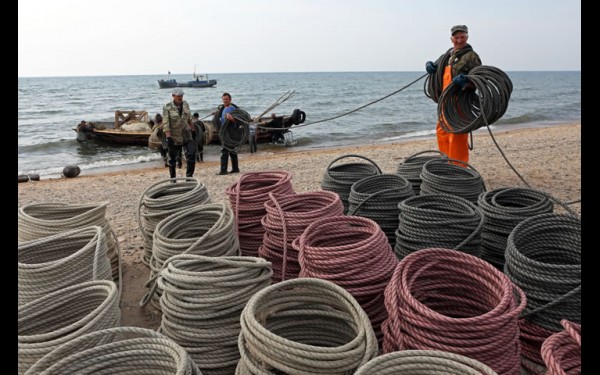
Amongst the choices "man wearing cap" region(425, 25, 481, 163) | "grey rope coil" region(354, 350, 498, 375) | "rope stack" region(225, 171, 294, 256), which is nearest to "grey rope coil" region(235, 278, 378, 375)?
"grey rope coil" region(354, 350, 498, 375)

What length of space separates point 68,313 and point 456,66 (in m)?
5.89

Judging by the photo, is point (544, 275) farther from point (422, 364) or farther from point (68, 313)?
point (68, 313)

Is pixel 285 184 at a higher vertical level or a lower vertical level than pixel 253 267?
higher

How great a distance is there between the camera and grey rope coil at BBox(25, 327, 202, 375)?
207cm

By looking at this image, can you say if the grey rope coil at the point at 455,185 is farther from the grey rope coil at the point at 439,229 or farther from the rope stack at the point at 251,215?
the rope stack at the point at 251,215

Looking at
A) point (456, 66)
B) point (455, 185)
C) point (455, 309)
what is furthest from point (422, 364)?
point (456, 66)

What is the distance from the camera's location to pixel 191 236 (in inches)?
161

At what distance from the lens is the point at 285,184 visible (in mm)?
4582

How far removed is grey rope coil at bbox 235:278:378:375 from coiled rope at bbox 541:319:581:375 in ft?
2.60

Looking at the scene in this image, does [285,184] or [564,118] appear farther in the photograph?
[564,118]

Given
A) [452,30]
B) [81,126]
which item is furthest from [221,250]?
[81,126]

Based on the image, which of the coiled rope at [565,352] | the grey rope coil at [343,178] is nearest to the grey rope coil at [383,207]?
the grey rope coil at [343,178]
